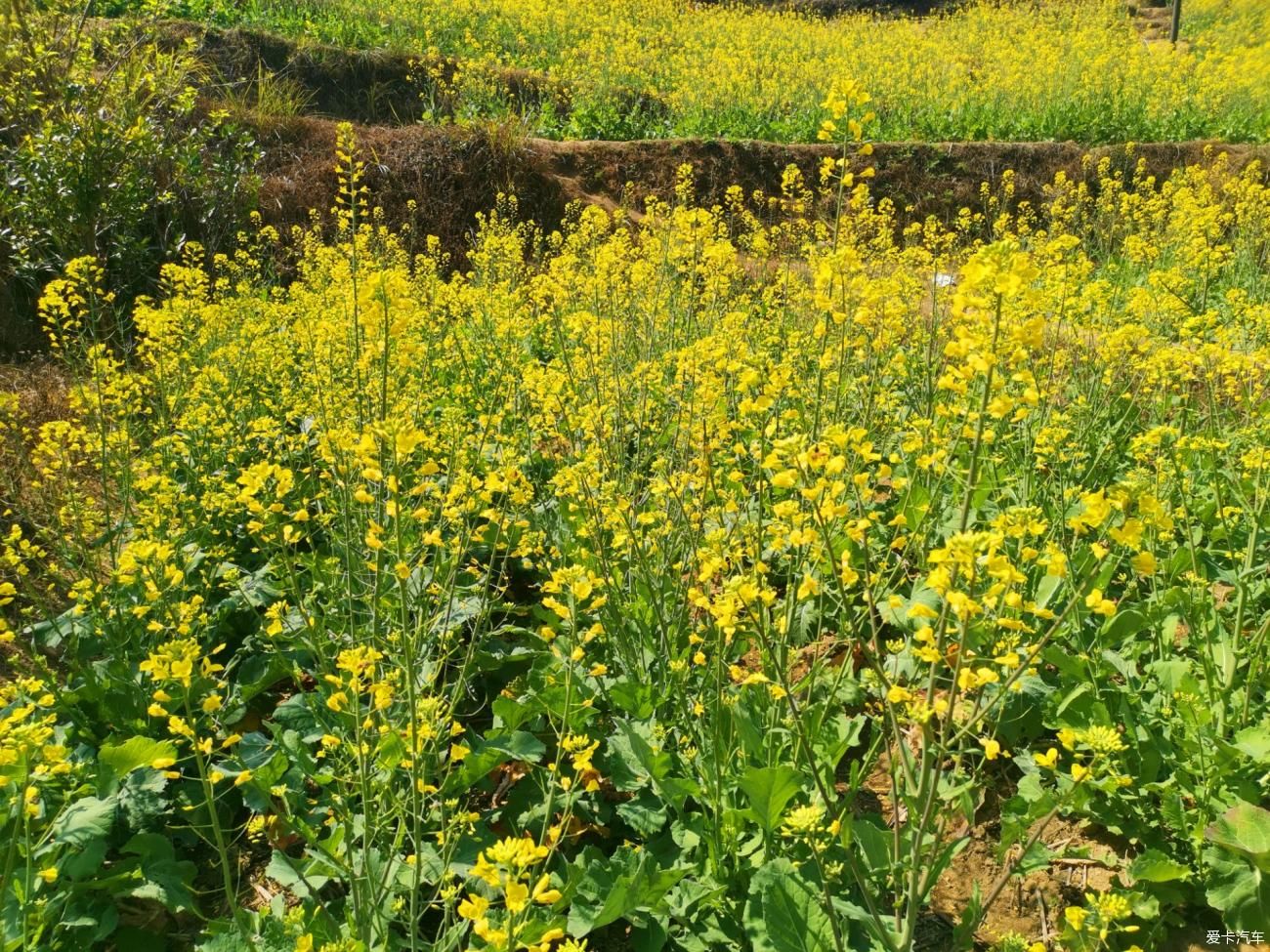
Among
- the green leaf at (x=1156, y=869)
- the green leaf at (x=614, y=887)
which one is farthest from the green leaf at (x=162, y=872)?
the green leaf at (x=1156, y=869)

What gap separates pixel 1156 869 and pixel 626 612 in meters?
1.76

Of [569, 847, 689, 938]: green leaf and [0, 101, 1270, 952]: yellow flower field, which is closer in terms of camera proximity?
[0, 101, 1270, 952]: yellow flower field

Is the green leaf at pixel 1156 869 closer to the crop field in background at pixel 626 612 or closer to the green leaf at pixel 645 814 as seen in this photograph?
the crop field in background at pixel 626 612

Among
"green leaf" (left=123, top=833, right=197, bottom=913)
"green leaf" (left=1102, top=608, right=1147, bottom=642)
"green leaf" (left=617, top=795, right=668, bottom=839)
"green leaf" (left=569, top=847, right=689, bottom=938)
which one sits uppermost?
"green leaf" (left=1102, top=608, right=1147, bottom=642)

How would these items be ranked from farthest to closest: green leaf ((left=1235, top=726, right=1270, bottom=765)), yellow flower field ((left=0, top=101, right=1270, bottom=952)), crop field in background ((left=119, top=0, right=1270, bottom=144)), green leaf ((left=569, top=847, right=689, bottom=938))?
1. crop field in background ((left=119, top=0, right=1270, bottom=144))
2. green leaf ((left=1235, top=726, right=1270, bottom=765))
3. green leaf ((left=569, top=847, right=689, bottom=938))
4. yellow flower field ((left=0, top=101, right=1270, bottom=952))

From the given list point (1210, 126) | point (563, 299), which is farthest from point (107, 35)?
point (1210, 126)

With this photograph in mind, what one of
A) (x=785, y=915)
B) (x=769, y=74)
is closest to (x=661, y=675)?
(x=785, y=915)

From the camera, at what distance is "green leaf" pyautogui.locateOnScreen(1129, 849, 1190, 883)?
212 cm

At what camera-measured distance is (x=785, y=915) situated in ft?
6.50

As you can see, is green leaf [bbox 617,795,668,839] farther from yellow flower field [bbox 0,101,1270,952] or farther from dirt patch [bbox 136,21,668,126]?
dirt patch [bbox 136,21,668,126]

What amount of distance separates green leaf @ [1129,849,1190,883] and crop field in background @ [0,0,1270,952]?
0.4 inches

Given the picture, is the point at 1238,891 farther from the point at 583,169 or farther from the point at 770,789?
the point at 583,169

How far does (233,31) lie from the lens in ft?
38.0

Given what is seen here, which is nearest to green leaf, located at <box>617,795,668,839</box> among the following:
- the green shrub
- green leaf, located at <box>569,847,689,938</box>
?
green leaf, located at <box>569,847,689,938</box>
